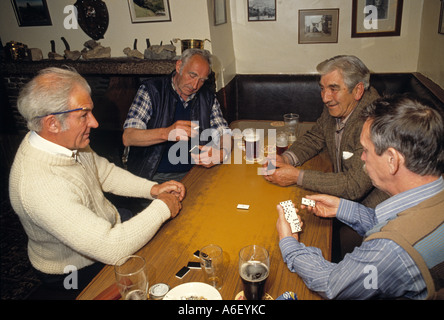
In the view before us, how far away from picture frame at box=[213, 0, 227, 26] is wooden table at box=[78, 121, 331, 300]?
7.49 ft

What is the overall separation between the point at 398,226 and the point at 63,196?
127cm

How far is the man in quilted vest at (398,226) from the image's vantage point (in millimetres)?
967

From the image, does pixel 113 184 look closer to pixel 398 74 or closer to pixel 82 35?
pixel 82 35

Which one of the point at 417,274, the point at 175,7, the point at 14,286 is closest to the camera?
the point at 417,274

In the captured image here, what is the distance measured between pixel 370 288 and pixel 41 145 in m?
1.46

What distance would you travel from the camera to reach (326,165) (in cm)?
210

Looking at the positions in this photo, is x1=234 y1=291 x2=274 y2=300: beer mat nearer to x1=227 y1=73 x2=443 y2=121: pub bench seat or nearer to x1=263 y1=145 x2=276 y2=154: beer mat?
x1=263 y1=145 x2=276 y2=154: beer mat

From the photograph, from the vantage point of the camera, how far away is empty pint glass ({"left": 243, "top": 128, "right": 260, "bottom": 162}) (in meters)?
2.13

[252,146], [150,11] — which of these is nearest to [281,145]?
[252,146]

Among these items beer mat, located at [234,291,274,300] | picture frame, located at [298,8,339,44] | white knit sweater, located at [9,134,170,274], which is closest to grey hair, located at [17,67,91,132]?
white knit sweater, located at [9,134,170,274]

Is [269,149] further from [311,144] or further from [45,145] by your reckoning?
[45,145]

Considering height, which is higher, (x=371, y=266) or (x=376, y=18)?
(x=376, y=18)

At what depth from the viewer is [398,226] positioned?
101 cm
